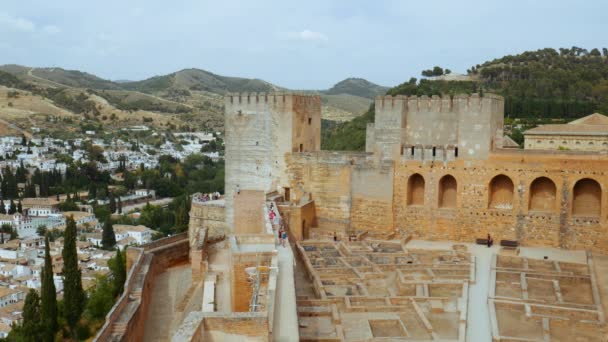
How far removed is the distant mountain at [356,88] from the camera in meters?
170

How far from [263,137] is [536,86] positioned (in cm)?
4212

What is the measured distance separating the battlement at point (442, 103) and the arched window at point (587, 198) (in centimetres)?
350

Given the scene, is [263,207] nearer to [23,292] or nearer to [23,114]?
[23,292]

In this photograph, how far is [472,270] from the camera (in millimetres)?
15094

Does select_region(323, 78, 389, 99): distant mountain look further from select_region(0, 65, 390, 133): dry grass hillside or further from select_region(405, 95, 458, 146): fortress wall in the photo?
select_region(405, 95, 458, 146): fortress wall

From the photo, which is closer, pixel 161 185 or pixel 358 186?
pixel 358 186

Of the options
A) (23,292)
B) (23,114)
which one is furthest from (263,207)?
(23,114)

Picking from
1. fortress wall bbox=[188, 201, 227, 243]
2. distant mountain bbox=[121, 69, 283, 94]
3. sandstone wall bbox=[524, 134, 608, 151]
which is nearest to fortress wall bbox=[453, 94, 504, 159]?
fortress wall bbox=[188, 201, 227, 243]

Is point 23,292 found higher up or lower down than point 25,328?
lower down

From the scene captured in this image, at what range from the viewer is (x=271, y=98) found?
20.5 m

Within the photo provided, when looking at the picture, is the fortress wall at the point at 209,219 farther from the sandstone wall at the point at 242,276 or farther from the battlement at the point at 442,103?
the sandstone wall at the point at 242,276

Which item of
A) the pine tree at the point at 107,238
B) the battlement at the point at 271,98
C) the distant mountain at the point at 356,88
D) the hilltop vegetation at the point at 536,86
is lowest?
the pine tree at the point at 107,238

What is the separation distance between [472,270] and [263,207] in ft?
23.0

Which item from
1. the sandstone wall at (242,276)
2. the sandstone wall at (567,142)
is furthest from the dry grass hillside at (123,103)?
the sandstone wall at (242,276)
